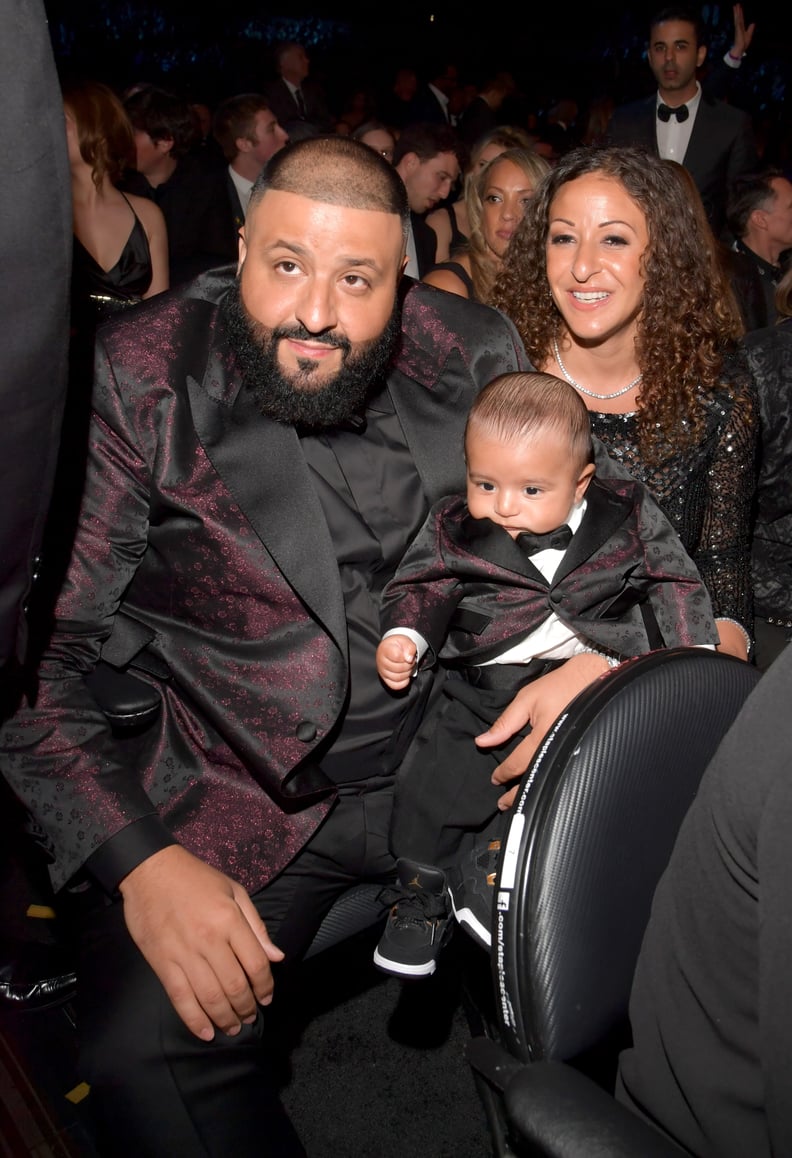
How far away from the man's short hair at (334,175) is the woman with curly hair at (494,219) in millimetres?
1953

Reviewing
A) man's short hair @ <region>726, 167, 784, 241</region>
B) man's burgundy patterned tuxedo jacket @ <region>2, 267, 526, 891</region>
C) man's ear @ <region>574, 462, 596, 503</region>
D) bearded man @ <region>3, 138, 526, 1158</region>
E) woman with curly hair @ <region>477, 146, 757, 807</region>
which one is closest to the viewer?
bearded man @ <region>3, 138, 526, 1158</region>

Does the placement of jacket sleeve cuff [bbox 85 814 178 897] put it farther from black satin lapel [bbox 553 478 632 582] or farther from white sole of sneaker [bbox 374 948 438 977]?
black satin lapel [bbox 553 478 632 582]

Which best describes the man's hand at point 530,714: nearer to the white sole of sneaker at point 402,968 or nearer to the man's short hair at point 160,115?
the white sole of sneaker at point 402,968

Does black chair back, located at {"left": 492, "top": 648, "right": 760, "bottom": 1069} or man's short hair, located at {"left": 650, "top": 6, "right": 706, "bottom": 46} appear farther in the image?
man's short hair, located at {"left": 650, "top": 6, "right": 706, "bottom": 46}

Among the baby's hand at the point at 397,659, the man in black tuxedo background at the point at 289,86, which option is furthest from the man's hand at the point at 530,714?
the man in black tuxedo background at the point at 289,86

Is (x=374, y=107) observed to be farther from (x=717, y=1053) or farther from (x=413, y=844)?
(x=717, y=1053)

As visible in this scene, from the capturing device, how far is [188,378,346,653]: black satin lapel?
178cm

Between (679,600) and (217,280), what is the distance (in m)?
1.14

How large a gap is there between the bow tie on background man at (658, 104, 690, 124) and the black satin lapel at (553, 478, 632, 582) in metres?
4.59

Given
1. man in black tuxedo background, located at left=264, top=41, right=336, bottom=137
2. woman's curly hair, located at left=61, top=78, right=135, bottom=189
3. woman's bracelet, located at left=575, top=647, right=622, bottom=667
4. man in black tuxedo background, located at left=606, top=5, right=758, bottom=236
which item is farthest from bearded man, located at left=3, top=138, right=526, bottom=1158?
man in black tuxedo background, located at left=264, top=41, right=336, bottom=137

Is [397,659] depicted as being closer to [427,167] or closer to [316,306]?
[316,306]

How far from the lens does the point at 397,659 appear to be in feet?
5.95

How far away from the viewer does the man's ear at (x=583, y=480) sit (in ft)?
6.52

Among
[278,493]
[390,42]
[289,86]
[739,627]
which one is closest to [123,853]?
[278,493]
